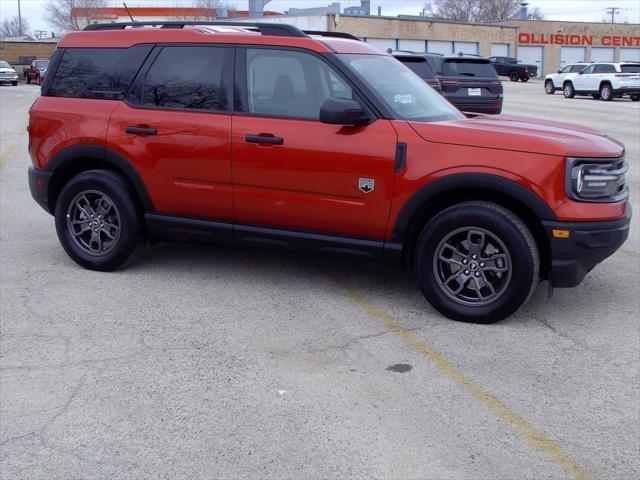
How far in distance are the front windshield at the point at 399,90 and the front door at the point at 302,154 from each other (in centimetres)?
21

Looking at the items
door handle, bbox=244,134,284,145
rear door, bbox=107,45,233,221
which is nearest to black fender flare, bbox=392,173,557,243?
door handle, bbox=244,134,284,145

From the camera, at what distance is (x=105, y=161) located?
20.5 ft

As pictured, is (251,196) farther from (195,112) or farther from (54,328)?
(54,328)

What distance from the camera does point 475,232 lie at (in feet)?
16.6

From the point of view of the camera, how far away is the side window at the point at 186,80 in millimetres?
5820

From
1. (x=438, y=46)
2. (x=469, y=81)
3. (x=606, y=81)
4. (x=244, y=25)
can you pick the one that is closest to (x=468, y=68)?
(x=469, y=81)

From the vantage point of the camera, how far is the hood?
4.88 meters

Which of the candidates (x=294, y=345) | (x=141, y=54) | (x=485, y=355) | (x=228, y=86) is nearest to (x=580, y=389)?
(x=485, y=355)

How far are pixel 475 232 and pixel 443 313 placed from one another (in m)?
0.62

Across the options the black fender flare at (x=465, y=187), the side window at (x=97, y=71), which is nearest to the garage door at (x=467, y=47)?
the side window at (x=97, y=71)

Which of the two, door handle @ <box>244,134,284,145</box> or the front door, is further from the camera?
door handle @ <box>244,134,284,145</box>

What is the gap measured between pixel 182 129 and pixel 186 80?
1.42ft

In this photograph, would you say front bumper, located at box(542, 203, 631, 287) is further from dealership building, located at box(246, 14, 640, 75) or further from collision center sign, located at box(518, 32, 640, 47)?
collision center sign, located at box(518, 32, 640, 47)

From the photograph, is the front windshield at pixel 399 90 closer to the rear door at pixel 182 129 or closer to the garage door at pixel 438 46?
the rear door at pixel 182 129
